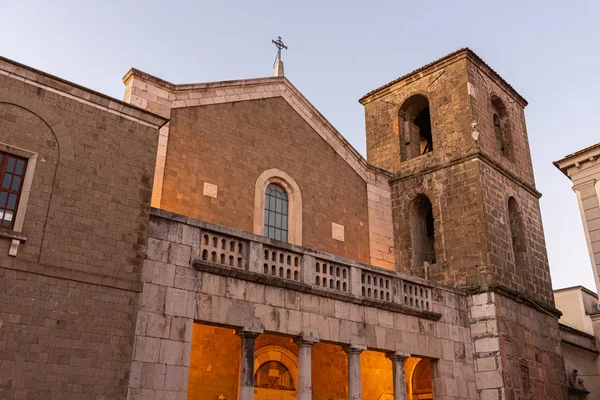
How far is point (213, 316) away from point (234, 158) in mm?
5584

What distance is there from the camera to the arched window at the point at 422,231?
17.8m

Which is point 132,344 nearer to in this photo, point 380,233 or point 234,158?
point 234,158

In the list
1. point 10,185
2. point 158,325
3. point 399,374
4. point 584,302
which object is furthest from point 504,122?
point 10,185

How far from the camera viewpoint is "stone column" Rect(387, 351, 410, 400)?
12.8m

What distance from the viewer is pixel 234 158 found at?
1524 centimetres

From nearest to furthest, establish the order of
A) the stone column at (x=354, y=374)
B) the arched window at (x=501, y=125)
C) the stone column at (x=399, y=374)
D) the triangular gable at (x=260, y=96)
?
the stone column at (x=354, y=374)
the stone column at (x=399, y=374)
the triangular gable at (x=260, y=96)
the arched window at (x=501, y=125)

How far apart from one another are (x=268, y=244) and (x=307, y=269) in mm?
1041

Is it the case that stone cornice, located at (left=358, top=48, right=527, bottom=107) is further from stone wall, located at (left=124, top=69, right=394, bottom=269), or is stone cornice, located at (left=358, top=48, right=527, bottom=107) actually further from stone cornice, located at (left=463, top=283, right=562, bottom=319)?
stone cornice, located at (left=463, top=283, right=562, bottom=319)

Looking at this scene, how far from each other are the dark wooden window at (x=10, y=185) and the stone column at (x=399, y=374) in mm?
8054

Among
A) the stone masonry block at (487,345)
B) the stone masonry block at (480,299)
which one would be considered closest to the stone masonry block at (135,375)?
the stone masonry block at (487,345)

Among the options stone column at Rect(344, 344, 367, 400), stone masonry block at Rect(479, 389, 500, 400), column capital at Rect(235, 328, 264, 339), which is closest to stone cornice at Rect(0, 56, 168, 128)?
column capital at Rect(235, 328, 264, 339)

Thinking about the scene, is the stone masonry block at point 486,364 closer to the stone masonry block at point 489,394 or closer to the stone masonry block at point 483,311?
the stone masonry block at point 489,394

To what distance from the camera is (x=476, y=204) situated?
1645cm

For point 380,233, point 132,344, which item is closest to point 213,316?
point 132,344
